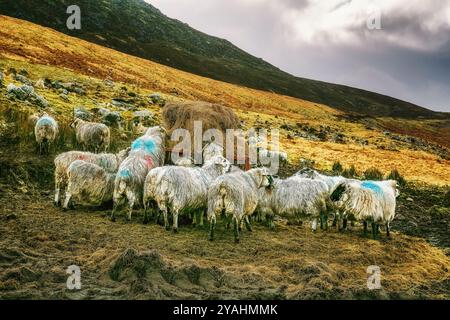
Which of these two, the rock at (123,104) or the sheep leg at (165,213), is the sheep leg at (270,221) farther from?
the rock at (123,104)

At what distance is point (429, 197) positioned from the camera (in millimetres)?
20359

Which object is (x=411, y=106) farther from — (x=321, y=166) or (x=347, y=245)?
(x=347, y=245)

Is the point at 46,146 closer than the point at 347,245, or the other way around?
the point at 347,245

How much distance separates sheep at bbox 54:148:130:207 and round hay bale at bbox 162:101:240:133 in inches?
139

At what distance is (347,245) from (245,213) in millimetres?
2580

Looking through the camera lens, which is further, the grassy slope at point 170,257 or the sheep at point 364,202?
the sheep at point 364,202

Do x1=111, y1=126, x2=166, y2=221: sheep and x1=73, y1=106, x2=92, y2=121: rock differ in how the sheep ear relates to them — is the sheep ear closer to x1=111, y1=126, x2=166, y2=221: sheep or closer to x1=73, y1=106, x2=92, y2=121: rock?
x1=111, y1=126, x2=166, y2=221: sheep

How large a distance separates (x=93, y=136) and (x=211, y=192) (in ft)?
31.2

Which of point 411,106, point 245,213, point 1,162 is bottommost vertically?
point 245,213

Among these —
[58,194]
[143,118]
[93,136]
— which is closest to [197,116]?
[93,136]

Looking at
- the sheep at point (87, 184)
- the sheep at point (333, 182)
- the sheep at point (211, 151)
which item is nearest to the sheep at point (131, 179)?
the sheep at point (87, 184)

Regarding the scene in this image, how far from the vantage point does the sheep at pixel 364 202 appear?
11719 mm

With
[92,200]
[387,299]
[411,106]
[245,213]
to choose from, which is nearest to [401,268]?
[387,299]

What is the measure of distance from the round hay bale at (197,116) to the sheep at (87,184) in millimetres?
5096
